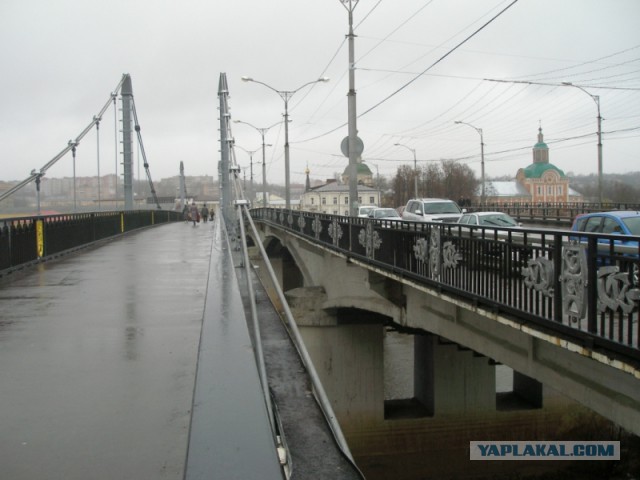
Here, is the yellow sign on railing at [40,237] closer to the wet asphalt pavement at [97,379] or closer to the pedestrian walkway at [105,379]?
the wet asphalt pavement at [97,379]

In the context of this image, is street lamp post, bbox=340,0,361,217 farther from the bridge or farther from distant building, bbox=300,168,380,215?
distant building, bbox=300,168,380,215

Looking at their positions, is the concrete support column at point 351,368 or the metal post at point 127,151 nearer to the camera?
the concrete support column at point 351,368

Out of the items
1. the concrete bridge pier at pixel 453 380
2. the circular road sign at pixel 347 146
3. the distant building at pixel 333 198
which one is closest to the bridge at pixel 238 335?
the circular road sign at pixel 347 146

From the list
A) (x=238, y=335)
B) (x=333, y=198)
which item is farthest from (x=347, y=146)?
(x=333, y=198)

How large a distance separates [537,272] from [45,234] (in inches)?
499

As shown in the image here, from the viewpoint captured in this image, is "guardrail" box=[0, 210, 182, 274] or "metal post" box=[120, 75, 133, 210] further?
"metal post" box=[120, 75, 133, 210]

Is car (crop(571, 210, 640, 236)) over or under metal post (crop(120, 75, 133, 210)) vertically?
under

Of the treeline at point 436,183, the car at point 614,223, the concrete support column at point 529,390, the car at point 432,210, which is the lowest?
the concrete support column at point 529,390

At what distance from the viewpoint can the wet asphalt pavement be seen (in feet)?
12.1

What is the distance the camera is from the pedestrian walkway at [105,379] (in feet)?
12.0

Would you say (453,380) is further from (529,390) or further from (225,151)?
(225,151)

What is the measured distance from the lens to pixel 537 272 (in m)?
7.27

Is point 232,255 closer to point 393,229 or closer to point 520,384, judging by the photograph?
point 393,229

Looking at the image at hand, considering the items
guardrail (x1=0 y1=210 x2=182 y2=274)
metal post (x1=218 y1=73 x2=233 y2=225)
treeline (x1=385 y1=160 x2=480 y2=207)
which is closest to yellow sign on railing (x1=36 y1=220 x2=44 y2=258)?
guardrail (x1=0 y1=210 x2=182 y2=274)
